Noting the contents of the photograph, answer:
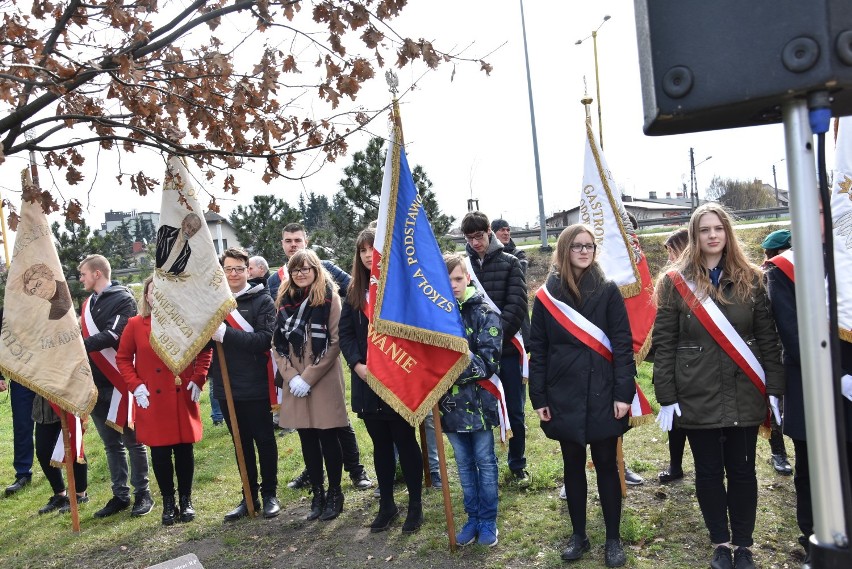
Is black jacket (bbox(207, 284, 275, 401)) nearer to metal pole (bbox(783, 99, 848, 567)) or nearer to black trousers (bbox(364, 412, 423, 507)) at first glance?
black trousers (bbox(364, 412, 423, 507))

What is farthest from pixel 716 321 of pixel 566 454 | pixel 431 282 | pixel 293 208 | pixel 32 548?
pixel 293 208

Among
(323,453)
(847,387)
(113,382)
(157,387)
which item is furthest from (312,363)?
(847,387)

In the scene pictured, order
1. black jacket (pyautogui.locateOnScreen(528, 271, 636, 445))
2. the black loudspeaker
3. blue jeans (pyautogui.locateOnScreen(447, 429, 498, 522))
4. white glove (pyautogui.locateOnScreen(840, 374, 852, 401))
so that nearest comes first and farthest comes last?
the black loudspeaker → white glove (pyautogui.locateOnScreen(840, 374, 852, 401)) → black jacket (pyautogui.locateOnScreen(528, 271, 636, 445)) → blue jeans (pyautogui.locateOnScreen(447, 429, 498, 522))

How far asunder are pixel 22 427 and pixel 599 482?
6.13 metres

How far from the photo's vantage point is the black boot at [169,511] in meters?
6.14

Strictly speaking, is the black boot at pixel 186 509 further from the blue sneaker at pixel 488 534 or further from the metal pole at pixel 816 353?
the metal pole at pixel 816 353

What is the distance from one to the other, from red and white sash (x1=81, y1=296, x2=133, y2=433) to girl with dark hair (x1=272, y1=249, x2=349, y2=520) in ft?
5.37

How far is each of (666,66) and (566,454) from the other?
337 cm

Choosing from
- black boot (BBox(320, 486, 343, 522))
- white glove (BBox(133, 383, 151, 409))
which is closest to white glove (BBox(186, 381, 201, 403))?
white glove (BBox(133, 383, 151, 409))

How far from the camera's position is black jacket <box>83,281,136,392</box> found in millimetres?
6605

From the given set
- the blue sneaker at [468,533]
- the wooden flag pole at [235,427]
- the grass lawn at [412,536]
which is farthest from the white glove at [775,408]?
the wooden flag pole at [235,427]

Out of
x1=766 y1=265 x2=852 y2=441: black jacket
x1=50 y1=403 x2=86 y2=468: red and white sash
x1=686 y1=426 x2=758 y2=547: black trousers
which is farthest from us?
x1=50 y1=403 x2=86 y2=468: red and white sash

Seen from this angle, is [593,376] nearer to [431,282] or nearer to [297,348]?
[431,282]

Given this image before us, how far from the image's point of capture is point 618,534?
14.9 ft
